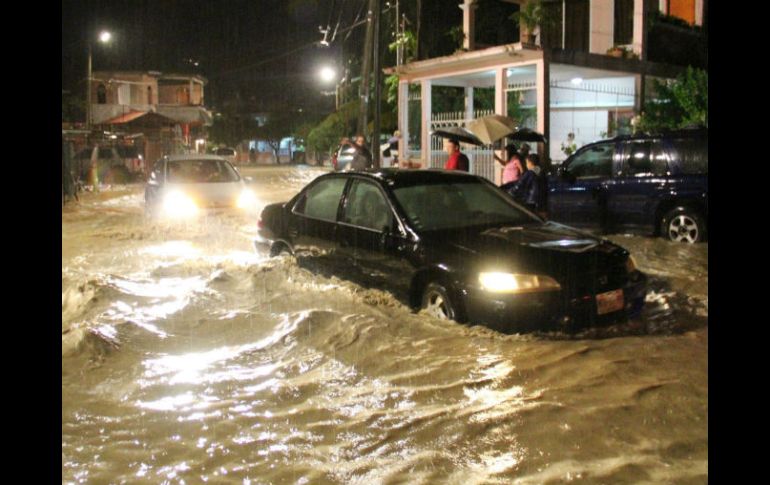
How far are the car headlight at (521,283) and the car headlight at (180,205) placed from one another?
915 cm

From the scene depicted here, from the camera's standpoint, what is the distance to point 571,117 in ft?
71.7

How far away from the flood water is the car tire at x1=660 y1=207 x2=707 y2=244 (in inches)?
105

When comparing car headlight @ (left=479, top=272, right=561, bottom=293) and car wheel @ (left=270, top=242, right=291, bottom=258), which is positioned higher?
car wheel @ (left=270, top=242, right=291, bottom=258)

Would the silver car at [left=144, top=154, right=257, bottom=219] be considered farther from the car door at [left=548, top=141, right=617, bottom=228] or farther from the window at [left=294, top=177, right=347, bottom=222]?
the window at [left=294, top=177, right=347, bottom=222]

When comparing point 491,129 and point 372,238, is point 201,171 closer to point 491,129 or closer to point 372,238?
point 491,129

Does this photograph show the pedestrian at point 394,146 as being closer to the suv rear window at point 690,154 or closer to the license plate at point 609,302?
the suv rear window at point 690,154

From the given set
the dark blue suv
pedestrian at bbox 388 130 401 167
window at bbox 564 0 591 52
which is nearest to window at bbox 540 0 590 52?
window at bbox 564 0 591 52

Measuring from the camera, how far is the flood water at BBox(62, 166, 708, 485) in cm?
412

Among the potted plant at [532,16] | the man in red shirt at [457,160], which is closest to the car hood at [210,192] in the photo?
the man in red shirt at [457,160]

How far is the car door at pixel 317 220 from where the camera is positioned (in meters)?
7.76

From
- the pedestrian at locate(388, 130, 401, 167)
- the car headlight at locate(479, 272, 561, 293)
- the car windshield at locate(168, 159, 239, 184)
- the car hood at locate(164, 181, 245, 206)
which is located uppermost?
the pedestrian at locate(388, 130, 401, 167)
